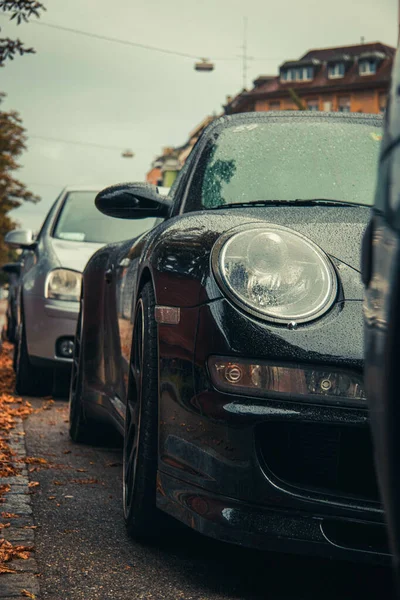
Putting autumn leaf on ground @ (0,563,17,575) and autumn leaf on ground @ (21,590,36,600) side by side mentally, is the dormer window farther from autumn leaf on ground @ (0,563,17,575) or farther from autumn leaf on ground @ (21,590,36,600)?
autumn leaf on ground @ (21,590,36,600)

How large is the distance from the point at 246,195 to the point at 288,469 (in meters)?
1.29

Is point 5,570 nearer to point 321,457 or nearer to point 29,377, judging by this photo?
point 321,457

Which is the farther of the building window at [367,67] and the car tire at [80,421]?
the building window at [367,67]

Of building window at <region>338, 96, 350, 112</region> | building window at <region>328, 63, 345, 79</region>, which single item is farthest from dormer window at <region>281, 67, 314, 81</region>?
building window at <region>338, 96, 350, 112</region>

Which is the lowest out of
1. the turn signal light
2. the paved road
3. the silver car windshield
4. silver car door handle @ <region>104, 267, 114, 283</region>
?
the paved road

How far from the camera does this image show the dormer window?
281 feet

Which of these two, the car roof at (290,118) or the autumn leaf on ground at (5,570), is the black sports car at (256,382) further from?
the car roof at (290,118)

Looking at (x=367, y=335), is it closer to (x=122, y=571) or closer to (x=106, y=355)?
(x=122, y=571)

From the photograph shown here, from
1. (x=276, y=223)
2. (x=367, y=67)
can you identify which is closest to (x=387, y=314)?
A: (x=276, y=223)

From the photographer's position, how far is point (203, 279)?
129 inches

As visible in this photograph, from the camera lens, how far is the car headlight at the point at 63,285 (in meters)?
8.40

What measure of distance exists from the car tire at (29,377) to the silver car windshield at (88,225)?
3.61 ft

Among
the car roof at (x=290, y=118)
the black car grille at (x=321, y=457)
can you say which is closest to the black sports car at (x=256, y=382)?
the black car grille at (x=321, y=457)

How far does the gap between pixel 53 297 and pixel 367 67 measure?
77.3m
